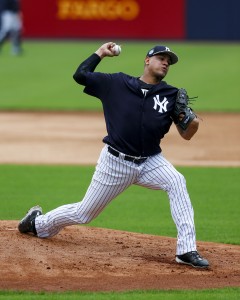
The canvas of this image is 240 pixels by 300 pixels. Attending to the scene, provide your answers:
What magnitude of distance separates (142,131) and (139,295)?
1.53 m

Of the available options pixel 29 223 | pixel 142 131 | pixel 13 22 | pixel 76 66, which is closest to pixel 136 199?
pixel 29 223

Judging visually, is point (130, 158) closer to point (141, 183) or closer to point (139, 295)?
point (141, 183)

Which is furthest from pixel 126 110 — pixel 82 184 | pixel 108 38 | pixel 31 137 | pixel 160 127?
pixel 108 38

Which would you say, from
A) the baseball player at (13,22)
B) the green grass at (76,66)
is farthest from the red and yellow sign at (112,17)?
the baseball player at (13,22)

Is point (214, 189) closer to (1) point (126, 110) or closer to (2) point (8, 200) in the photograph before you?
(2) point (8, 200)

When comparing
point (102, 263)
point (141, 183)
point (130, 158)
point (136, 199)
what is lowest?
point (136, 199)

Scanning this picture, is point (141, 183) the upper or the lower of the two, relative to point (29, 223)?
upper

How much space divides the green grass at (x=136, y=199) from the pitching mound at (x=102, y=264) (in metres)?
0.83

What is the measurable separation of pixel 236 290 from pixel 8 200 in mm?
4499

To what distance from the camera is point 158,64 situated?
25.9 feet

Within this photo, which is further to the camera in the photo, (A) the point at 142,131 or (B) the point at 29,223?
(B) the point at 29,223

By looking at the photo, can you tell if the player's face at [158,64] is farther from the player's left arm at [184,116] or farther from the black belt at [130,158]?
the black belt at [130,158]

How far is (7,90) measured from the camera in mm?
21562

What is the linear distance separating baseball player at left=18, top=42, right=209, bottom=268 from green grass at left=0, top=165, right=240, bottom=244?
1.41 metres
